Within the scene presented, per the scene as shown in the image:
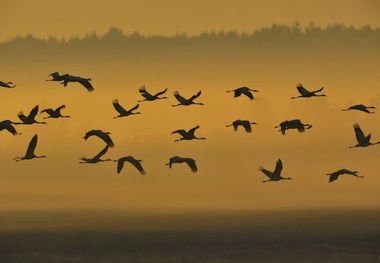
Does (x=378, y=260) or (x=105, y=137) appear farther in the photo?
(x=378, y=260)

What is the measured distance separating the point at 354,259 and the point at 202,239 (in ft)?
11.5

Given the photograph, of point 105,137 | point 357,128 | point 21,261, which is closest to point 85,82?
point 105,137

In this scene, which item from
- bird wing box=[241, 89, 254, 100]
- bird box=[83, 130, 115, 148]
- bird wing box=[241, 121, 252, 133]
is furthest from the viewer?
bird wing box=[241, 121, 252, 133]

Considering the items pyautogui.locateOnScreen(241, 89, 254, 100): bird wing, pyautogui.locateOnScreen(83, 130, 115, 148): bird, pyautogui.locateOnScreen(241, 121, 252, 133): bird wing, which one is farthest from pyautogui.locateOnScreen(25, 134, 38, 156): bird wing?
pyautogui.locateOnScreen(241, 89, 254, 100): bird wing

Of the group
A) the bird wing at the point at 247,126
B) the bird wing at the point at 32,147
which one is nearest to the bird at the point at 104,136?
the bird wing at the point at 32,147

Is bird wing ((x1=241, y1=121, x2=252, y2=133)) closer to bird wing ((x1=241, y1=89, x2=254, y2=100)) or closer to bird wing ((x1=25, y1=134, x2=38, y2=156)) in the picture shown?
bird wing ((x1=241, y1=89, x2=254, y2=100))

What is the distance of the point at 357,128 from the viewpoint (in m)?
27.7

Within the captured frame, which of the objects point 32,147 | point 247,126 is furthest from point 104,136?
point 247,126

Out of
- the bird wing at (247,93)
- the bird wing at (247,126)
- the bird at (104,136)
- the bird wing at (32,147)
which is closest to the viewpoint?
the bird at (104,136)

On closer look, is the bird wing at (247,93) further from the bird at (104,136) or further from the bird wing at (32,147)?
the bird wing at (32,147)

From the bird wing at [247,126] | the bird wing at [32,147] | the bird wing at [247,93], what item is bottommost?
the bird wing at [32,147]

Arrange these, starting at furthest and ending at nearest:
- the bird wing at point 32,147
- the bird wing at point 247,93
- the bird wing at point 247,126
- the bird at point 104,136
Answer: the bird wing at point 32,147 < the bird wing at point 247,126 < the bird wing at point 247,93 < the bird at point 104,136

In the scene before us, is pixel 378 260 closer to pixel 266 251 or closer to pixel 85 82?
pixel 266 251

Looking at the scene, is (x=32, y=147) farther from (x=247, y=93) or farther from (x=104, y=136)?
(x=247, y=93)
